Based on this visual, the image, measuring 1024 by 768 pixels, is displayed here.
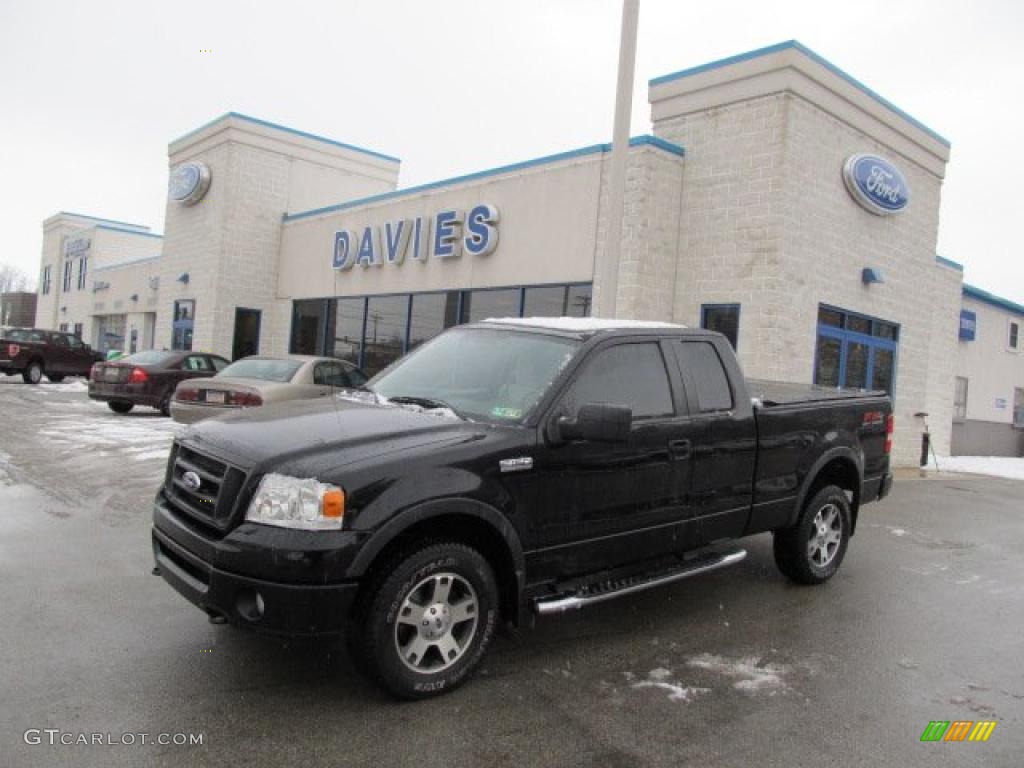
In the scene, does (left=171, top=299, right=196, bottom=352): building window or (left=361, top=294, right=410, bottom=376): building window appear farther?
(left=171, top=299, right=196, bottom=352): building window

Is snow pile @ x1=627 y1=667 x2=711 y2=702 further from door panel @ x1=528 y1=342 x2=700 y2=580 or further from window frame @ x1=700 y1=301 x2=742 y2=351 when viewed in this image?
window frame @ x1=700 y1=301 x2=742 y2=351

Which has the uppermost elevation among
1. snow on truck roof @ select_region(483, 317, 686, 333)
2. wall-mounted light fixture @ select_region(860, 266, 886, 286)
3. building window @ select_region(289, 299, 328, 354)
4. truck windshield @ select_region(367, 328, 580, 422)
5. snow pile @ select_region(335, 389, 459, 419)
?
wall-mounted light fixture @ select_region(860, 266, 886, 286)

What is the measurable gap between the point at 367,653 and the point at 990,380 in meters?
25.6

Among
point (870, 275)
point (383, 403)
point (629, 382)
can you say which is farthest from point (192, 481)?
point (870, 275)

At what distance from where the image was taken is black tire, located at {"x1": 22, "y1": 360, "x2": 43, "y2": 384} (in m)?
23.4

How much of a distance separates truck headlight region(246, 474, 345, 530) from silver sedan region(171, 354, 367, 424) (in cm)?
685

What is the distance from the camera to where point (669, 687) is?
4.01 m

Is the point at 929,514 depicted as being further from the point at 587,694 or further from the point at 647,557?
the point at 587,694

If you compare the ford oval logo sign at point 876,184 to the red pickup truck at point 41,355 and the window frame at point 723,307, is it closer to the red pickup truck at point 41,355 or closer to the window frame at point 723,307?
the window frame at point 723,307

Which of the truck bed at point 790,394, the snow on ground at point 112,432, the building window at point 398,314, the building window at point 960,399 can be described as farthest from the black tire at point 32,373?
the building window at point 960,399

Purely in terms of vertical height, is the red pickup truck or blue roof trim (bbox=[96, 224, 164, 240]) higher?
blue roof trim (bbox=[96, 224, 164, 240])

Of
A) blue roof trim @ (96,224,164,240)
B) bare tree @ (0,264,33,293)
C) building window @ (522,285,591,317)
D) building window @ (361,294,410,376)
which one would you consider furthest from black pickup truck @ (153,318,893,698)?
bare tree @ (0,264,33,293)

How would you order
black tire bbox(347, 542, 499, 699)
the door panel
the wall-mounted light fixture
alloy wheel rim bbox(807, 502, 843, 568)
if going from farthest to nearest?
the wall-mounted light fixture, alloy wheel rim bbox(807, 502, 843, 568), the door panel, black tire bbox(347, 542, 499, 699)

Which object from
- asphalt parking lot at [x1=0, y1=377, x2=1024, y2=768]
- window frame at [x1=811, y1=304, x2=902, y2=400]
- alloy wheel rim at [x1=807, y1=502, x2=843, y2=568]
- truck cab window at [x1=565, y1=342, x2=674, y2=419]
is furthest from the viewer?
window frame at [x1=811, y1=304, x2=902, y2=400]
